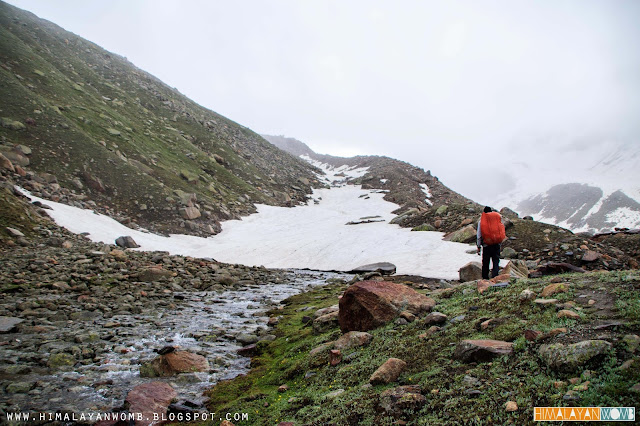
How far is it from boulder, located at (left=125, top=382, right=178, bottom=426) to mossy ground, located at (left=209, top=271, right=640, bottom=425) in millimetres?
1014

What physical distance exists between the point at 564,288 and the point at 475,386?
13.9 feet

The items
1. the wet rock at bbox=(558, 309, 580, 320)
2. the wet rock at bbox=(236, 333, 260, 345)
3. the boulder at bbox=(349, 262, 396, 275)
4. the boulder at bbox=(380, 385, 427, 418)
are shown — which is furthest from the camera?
the boulder at bbox=(349, 262, 396, 275)

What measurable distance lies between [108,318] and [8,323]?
9.55 feet

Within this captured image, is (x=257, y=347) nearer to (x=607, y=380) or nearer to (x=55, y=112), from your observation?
(x=607, y=380)

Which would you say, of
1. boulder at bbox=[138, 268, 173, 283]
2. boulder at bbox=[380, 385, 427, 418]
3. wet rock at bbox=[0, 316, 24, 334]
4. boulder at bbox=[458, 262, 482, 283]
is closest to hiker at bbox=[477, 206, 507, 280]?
boulder at bbox=[458, 262, 482, 283]

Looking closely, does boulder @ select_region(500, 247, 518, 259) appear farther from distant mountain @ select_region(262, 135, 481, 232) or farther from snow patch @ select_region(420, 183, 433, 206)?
snow patch @ select_region(420, 183, 433, 206)

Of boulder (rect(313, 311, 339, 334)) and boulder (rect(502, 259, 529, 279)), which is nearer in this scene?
boulder (rect(313, 311, 339, 334))

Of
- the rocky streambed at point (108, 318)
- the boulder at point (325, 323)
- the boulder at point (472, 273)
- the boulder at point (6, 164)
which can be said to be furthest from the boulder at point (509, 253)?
the boulder at point (6, 164)

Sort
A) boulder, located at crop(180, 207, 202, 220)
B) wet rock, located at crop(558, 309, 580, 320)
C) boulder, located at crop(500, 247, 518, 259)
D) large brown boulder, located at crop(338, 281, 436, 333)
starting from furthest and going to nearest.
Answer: boulder, located at crop(180, 207, 202, 220) → boulder, located at crop(500, 247, 518, 259) → large brown boulder, located at crop(338, 281, 436, 333) → wet rock, located at crop(558, 309, 580, 320)

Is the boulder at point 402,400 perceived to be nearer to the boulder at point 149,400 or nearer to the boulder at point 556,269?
the boulder at point 149,400

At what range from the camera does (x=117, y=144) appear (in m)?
41.1

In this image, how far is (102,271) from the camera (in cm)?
1777

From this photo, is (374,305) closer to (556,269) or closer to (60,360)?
(556,269)

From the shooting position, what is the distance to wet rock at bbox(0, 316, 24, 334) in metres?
10.7
